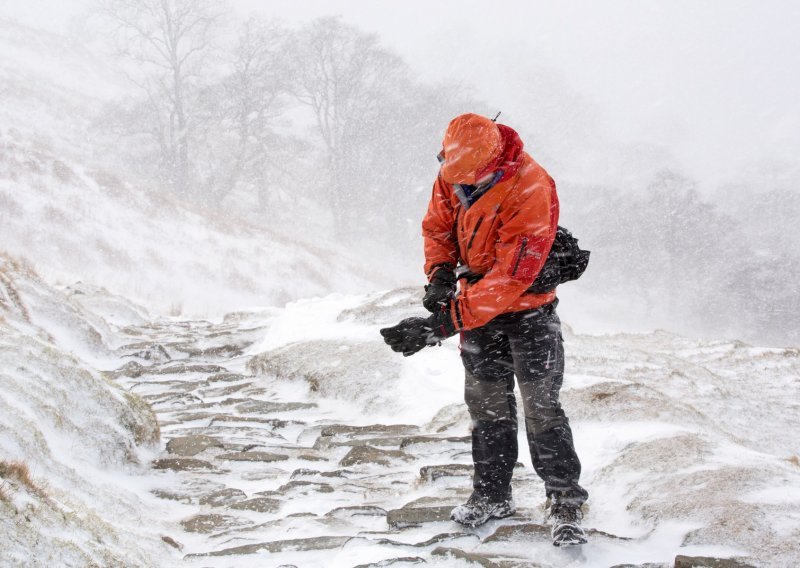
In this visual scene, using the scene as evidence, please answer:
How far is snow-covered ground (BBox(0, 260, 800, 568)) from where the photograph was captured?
2984 millimetres

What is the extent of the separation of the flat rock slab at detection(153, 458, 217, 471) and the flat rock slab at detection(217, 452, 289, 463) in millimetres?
204

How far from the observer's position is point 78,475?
348cm

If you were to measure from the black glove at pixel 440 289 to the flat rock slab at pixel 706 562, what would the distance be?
1576mm

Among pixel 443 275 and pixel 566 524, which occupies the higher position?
pixel 443 275

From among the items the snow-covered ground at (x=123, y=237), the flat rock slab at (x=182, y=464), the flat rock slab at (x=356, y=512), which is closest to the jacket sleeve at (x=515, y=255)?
the flat rock slab at (x=356, y=512)

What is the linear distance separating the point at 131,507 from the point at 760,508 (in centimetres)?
327

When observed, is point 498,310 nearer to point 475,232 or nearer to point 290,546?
point 475,232

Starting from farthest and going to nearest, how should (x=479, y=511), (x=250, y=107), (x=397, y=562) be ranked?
(x=250, y=107)
(x=479, y=511)
(x=397, y=562)

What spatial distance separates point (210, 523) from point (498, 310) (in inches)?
79.2

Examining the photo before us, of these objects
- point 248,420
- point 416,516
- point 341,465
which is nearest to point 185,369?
point 248,420

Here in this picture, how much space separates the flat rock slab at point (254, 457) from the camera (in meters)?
4.84

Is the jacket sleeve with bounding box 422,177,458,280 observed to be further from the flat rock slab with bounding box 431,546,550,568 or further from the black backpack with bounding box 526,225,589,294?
the flat rock slab with bounding box 431,546,550,568

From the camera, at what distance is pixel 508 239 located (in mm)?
3049

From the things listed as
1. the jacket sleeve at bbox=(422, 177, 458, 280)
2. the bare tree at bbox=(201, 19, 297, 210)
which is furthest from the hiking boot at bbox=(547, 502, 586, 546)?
the bare tree at bbox=(201, 19, 297, 210)
